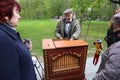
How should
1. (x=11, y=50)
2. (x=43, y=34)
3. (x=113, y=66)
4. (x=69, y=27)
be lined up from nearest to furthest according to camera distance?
(x=11, y=50)
(x=113, y=66)
(x=69, y=27)
(x=43, y=34)

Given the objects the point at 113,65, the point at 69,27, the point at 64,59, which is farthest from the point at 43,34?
the point at 113,65

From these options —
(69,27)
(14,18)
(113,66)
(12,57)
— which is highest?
(14,18)

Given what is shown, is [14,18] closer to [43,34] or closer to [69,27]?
[69,27]

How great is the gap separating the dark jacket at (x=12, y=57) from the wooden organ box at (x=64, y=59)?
7.66ft

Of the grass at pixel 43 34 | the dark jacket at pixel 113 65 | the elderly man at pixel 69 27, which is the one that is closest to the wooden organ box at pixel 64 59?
the elderly man at pixel 69 27

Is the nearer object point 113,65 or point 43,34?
point 113,65

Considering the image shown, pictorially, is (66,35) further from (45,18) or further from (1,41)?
(45,18)

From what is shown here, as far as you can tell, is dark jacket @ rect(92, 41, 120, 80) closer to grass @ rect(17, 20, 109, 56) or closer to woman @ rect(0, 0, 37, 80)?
woman @ rect(0, 0, 37, 80)

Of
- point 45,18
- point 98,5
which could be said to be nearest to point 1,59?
point 98,5

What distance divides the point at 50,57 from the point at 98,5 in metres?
11.2

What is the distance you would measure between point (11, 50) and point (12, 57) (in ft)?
0.17

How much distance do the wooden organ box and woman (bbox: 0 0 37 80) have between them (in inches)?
91.9

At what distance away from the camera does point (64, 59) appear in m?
4.35

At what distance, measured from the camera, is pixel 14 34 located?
1.74 m
